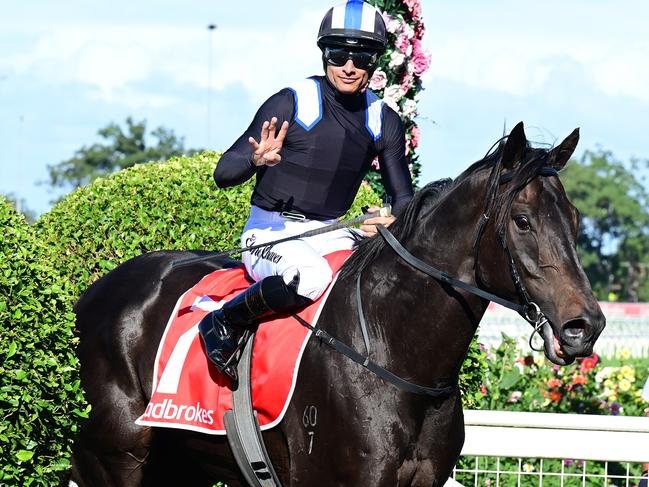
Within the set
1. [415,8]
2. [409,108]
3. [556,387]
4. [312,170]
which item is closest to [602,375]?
[556,387]

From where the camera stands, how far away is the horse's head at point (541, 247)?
152 inches

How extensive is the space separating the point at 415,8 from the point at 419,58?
0.36m

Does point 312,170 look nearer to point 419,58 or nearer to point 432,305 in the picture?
point 432,305

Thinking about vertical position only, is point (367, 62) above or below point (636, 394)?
above

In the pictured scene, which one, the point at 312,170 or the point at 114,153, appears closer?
the point at 312,170

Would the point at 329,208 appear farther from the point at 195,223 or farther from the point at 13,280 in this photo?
the point at 195,223

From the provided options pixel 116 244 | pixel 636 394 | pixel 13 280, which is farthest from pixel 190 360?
pixel 636 394

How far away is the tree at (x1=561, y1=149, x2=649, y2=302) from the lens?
82.6m

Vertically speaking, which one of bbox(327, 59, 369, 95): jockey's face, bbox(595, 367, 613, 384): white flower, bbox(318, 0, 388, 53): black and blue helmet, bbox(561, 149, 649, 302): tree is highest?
bbox(318, 0, 388, 53): black and blue helmet

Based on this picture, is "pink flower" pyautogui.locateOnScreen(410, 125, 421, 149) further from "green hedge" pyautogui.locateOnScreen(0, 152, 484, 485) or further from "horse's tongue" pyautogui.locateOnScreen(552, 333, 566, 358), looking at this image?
"horse's tongue" pyautogui.locateOnScreen(552, 333, 566, 358)

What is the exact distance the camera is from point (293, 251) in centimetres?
471

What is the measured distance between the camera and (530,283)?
3990mm

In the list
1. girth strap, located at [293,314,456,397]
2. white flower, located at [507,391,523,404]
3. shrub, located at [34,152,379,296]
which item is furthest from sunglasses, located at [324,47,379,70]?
white flower, located at [507,391,523,404]

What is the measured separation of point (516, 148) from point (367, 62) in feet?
3.38
